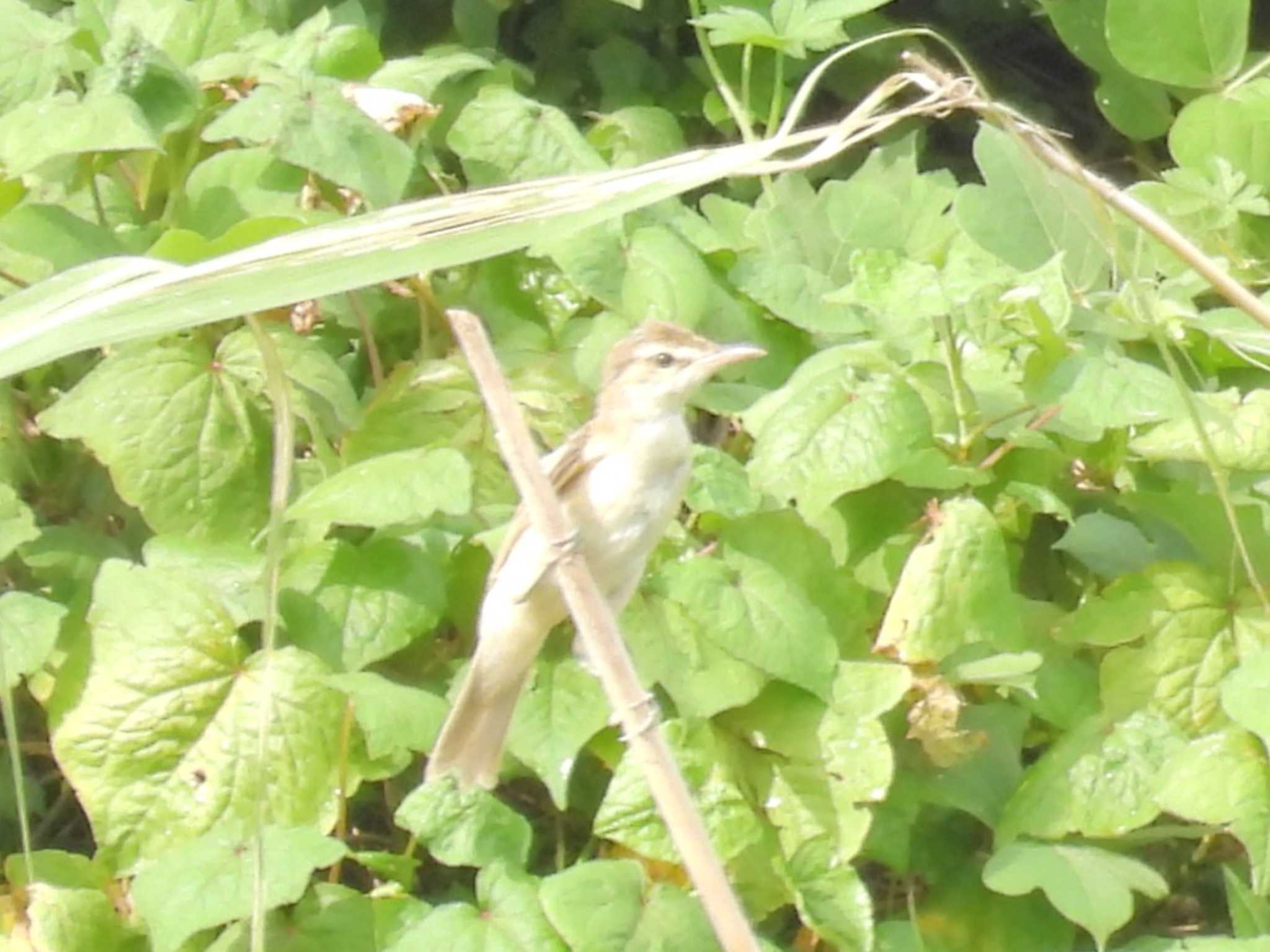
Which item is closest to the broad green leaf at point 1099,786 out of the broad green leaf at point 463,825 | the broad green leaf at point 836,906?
the broad green leaf at point 836,906

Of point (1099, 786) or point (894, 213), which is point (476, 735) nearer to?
point (1099, 786)

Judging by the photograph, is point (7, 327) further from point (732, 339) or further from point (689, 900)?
point (732, 339)

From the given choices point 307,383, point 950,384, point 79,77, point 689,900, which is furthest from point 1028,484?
point 79,77

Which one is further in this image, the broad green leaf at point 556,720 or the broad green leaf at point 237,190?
the broad green leaf at point 237,190

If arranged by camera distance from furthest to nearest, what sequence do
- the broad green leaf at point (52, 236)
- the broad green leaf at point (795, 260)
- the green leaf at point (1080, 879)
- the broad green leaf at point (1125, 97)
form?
the broad green leaf at point (1125, 97), the broad green leaf at point (795, 260), the broad green leaf at point (52, 236), the green leaf at point (1080, 879)

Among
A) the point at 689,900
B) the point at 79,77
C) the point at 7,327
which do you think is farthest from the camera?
the point at 79,77

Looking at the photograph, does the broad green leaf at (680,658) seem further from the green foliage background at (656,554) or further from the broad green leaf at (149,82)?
the broad green leaf at (149,82)

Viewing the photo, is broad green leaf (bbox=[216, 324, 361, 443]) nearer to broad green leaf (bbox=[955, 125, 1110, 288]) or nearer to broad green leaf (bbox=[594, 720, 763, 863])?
broad green leaf (bbox=[594, 720, 763, 863])
